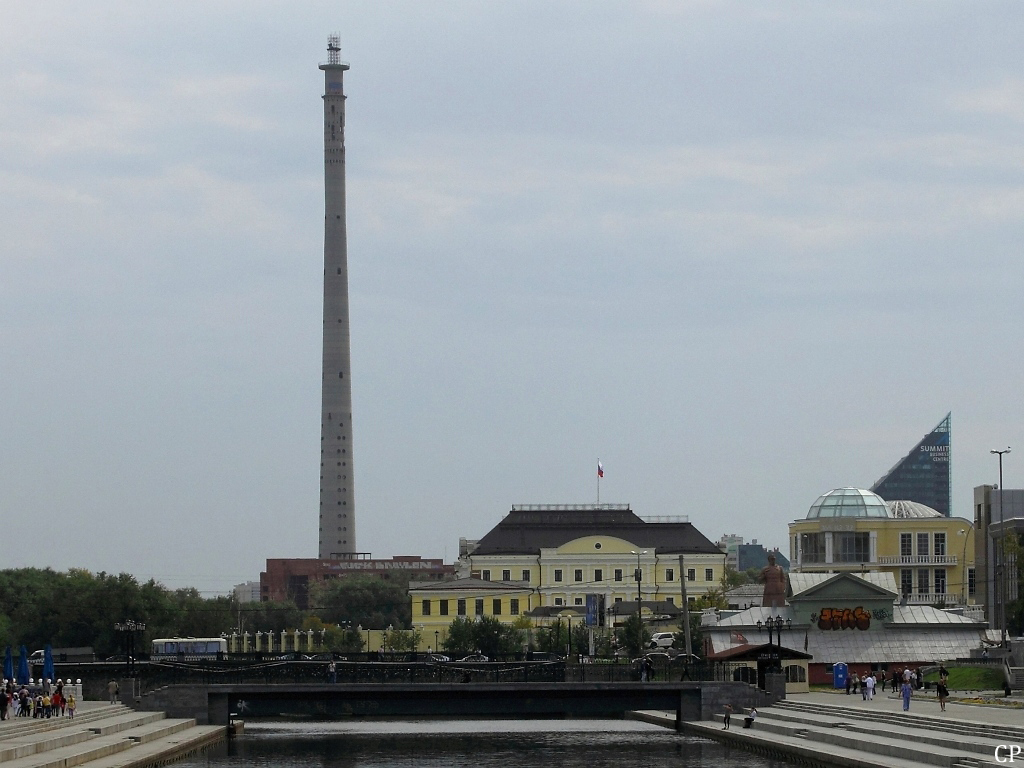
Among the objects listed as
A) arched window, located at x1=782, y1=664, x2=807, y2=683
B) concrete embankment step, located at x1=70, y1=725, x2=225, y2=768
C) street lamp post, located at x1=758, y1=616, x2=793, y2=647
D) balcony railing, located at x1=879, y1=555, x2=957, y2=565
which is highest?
balcony railing, located at x1=879, y1=555, x2=957, y2=565

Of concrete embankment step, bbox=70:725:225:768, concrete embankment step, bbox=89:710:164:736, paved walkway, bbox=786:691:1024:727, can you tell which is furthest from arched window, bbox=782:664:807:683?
concrete embankment step, bbox=89:710:164:736

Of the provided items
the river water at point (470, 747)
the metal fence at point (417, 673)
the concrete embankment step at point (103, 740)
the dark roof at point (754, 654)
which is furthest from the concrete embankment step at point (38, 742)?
the dark roof at point (754, 654)

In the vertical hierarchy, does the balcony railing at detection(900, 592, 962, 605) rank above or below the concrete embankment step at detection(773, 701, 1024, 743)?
above

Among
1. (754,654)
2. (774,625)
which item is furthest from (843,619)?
(754,654)

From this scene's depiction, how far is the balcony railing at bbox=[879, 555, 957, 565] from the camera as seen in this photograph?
155125 millimetres

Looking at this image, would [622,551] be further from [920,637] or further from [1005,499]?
[920,637]

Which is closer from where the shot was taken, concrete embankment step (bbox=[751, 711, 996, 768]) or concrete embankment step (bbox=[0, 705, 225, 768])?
concrete embankment step (bbox=[751, 711, 996, 768])

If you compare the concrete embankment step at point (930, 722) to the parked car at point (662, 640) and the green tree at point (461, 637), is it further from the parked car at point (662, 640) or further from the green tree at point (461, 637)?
the green tree at point (461, 637)

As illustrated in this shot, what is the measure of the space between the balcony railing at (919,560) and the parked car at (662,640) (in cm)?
2506

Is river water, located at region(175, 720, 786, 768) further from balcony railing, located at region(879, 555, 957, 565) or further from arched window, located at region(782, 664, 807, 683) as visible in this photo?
balcony railing, located at region(879, 555, 957, 565)

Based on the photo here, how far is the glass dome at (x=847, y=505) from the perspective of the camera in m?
155

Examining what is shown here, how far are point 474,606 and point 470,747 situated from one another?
85296 mm

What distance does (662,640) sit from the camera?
135 m

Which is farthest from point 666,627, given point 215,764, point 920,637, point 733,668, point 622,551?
point 215,764
